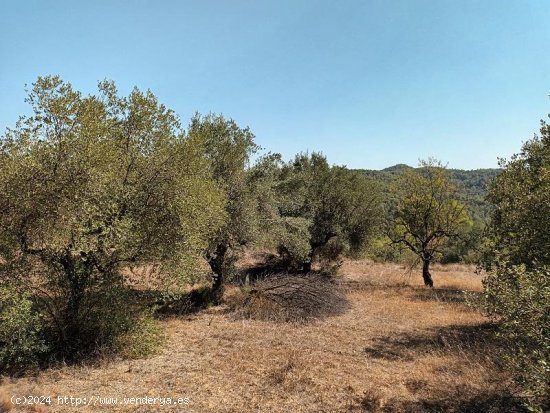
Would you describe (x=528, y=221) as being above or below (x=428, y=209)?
below

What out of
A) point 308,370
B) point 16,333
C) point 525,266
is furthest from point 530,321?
point 16,333

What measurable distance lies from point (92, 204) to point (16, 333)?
13.0ft

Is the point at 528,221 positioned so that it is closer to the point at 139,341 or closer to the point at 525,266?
the point at 525,266

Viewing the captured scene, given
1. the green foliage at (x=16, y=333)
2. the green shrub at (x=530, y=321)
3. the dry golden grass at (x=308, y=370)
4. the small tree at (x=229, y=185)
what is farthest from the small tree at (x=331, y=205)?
the green shrub at (x=530, y=321)

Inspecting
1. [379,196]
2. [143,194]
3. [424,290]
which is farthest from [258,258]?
[143,194]

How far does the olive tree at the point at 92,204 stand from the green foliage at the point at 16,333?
1.13 metres

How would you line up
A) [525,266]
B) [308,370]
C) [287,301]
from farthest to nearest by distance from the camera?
[287,301] < [308,370] < [525,266]

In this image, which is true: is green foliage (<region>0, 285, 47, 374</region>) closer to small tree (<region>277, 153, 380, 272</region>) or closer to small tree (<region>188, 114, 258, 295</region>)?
small tree (<region>188, 114, 258, 295</region>)

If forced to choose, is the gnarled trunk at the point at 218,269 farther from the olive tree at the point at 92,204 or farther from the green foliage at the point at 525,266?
the green foliage at the point at 525,266

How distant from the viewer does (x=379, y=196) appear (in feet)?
110

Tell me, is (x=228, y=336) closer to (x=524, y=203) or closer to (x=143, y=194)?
(x=143, y=194)

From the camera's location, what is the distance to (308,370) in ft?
37.4

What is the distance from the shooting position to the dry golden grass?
944 centimetres

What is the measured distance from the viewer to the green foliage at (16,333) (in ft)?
32.4
